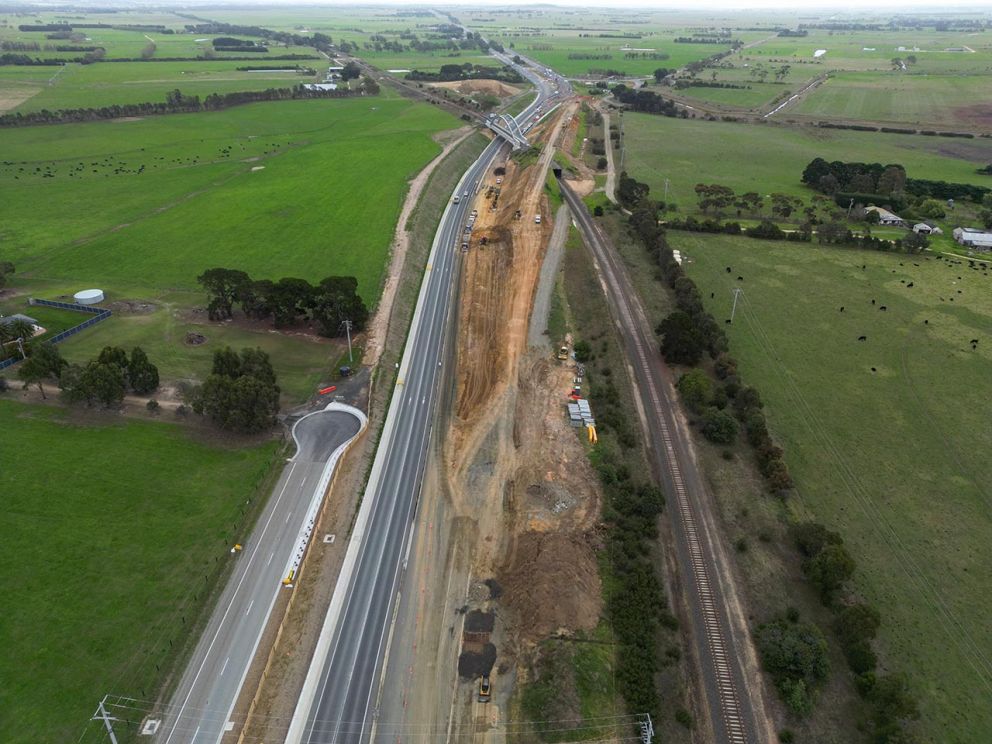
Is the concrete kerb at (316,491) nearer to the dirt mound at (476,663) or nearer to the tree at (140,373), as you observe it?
the dirt mound at (476,663)

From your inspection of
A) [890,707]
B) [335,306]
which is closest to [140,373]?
[335,306]

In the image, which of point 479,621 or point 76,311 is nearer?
point 479,621

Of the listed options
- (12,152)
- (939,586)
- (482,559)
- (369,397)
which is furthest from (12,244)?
(939,586)

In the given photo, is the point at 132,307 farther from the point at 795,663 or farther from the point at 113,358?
the point at 795,663

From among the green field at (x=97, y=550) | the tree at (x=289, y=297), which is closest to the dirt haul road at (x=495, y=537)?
the green field at (x=97, y=550)

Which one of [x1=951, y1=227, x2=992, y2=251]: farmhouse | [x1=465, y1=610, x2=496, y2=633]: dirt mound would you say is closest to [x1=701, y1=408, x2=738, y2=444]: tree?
[x1=465, y1=610, x2=496, y2=633]: dirt mound

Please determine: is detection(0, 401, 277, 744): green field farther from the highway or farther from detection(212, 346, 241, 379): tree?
the highway
